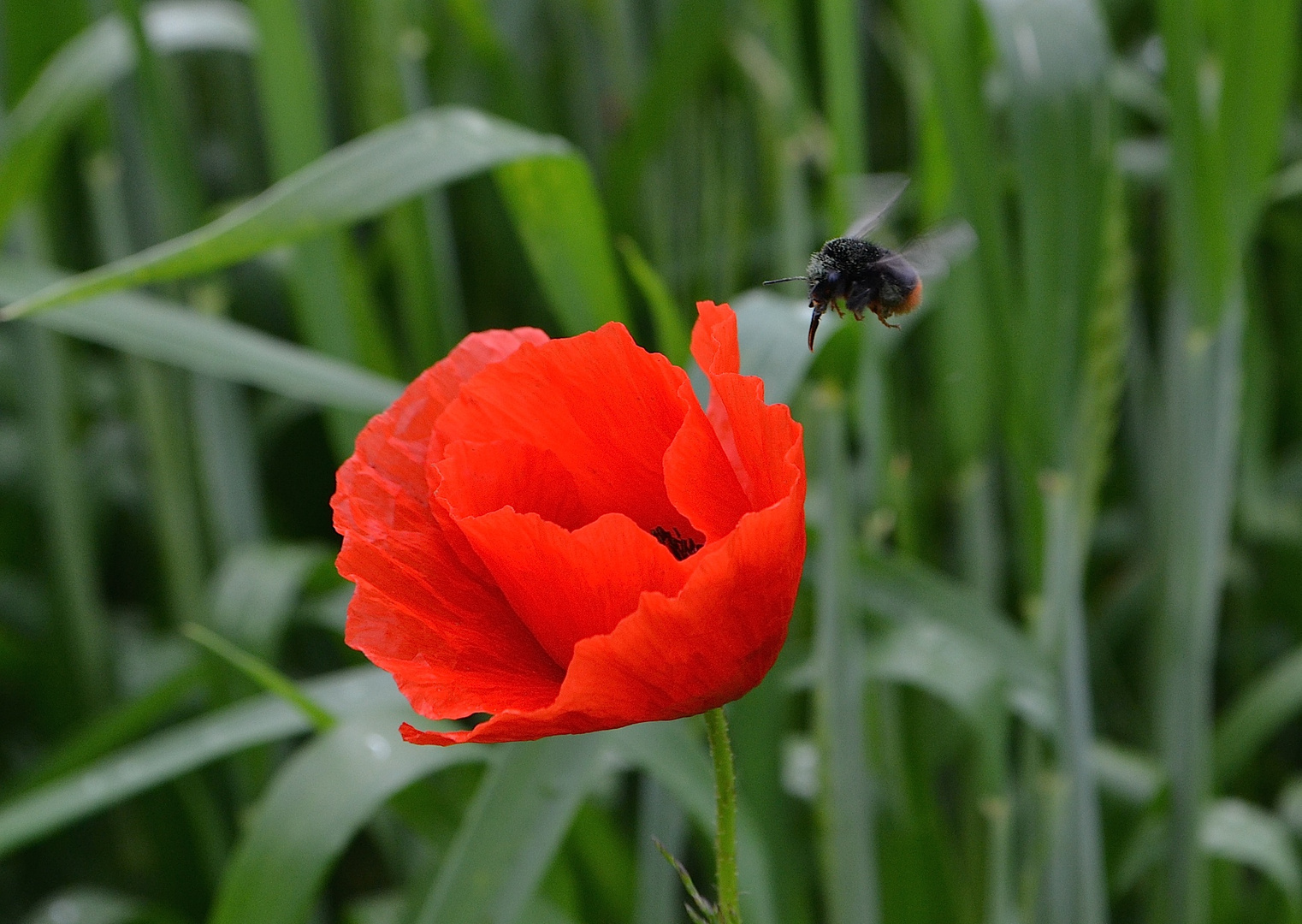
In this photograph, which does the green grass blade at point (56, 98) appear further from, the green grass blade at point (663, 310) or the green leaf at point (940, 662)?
the green leaf at point (940, 662)

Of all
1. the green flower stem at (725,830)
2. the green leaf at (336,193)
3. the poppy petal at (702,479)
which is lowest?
the green flower stem at (725,830)

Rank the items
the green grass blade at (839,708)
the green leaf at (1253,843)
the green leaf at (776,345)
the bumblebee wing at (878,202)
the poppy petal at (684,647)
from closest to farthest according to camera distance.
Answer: the poppy petal at (684,647)
the bumblebee wing at (878,202)
the green leaf at (776,345)
the green grass blade at (839,708)
the green leaf at (1253,843)

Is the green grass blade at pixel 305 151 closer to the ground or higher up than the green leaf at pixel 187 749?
higher up

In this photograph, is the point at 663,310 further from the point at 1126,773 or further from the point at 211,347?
the point at 1126,773

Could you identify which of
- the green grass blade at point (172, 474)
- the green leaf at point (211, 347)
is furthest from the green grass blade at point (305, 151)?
the green grass blade at point (172, 474)

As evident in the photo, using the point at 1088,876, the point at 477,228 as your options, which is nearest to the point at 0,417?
the point at 477,228
